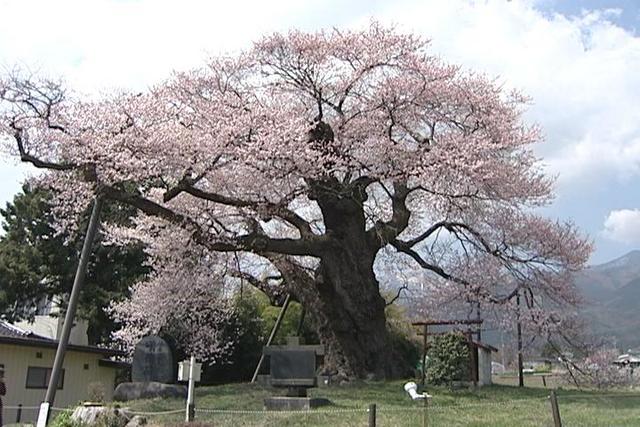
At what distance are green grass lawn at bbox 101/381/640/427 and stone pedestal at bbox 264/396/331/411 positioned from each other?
0.20 m

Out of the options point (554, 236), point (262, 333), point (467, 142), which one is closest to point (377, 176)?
point (467, 142)

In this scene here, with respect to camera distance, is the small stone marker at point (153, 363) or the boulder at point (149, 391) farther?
the small stone marker at point (153, 363)

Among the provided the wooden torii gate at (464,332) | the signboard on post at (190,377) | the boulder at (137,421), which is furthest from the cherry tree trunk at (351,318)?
the boulder at (137,421)

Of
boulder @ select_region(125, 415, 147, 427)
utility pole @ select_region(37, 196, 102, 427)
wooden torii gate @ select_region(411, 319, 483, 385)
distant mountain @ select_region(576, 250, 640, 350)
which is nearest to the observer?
boulder @ select_region(125, 415, 147, 427)

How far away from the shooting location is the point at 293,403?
41.5 feet

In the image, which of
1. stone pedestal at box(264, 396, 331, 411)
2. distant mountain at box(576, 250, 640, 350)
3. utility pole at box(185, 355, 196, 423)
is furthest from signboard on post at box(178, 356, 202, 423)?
distant mountain at box(576, 250, 640, 350)

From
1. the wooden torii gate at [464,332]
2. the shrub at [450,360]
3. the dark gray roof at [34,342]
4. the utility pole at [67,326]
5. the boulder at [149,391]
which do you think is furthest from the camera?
the dark gray roof at [34,342]

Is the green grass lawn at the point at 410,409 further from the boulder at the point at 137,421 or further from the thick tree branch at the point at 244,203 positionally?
the thick tree branch at the point at 244,203

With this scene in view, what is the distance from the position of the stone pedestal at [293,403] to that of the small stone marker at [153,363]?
444cm

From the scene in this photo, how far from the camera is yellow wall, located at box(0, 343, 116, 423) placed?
18.7 meters

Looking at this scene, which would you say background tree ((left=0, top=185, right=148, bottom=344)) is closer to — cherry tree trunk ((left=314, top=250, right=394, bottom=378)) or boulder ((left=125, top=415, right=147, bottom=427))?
cherry tree trunk ((left=314, top=250, right=394, bottom=378))

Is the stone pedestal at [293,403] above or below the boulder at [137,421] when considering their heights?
above

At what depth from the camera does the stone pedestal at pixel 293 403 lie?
12.6m

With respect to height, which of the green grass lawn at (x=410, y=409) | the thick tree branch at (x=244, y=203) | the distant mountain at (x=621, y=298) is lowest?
the green grass lawn at (x=410, y=409)
